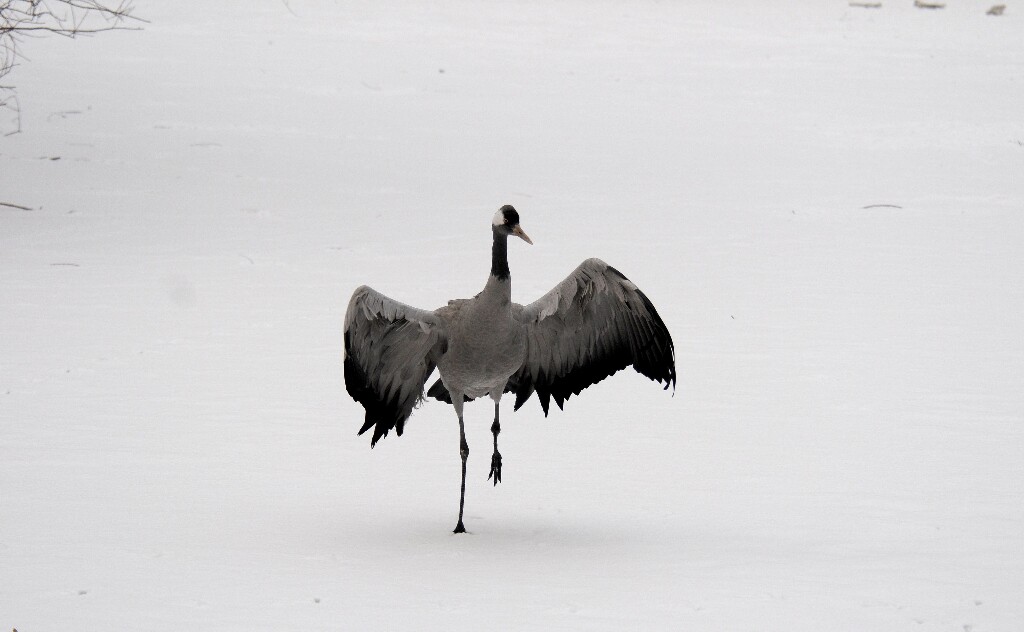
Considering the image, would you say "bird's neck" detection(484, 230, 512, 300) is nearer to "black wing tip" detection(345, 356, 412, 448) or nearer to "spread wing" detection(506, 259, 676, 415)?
"spread wing" detection(506, 259, 676, 415)

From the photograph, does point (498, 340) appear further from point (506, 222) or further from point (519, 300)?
point (519, 300)

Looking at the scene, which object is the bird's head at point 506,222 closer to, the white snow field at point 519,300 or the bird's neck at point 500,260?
the bird's neck at point 500,260

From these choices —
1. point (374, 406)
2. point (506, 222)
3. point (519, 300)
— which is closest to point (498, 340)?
point (506, 222)

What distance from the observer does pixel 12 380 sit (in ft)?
33.2

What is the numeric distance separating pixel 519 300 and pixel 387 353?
5.94m

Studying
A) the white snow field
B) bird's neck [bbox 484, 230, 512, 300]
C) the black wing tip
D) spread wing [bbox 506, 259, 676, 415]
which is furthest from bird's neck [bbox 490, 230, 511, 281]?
the white snow field

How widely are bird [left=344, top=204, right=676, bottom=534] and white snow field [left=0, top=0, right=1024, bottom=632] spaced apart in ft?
2.33

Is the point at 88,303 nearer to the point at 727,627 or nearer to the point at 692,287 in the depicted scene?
the point at 692,287

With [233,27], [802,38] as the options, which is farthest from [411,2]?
[802,38]

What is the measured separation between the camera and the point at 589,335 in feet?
24.8

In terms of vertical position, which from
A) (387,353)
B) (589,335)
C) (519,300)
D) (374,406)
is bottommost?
(519,300)

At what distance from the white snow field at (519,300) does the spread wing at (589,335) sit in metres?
0.74

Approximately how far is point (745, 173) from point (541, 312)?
12.9 meters

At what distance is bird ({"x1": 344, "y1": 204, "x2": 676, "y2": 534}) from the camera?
712 centimetres
